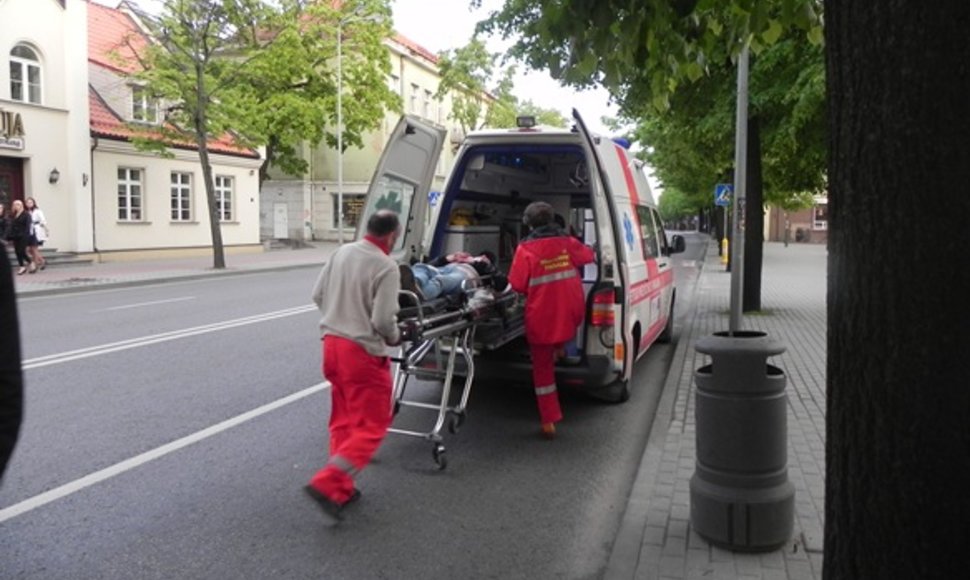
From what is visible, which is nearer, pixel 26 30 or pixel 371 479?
pixel 371 479

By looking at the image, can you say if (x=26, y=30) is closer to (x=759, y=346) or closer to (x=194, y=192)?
(x=194, y=192)

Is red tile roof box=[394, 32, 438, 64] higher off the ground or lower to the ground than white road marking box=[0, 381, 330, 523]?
higher

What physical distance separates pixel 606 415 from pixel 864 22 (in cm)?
519

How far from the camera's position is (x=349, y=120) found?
37875 mm

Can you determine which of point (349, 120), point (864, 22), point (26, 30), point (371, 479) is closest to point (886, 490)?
point (864, 22)

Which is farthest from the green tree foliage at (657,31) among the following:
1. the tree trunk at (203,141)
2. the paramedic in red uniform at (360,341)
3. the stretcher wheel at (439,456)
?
the tree trunk at (203,141)

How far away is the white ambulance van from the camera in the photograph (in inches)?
259

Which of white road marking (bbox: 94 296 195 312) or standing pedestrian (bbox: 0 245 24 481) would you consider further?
white road marking (bbox: 94 296 195 312)

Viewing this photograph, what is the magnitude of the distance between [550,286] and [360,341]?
1.89m

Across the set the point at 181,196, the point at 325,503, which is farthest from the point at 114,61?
the point at 325,503

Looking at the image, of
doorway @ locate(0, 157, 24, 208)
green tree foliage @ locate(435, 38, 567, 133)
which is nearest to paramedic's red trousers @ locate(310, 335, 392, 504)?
doorway @ locate(0, 157, 24, 208)

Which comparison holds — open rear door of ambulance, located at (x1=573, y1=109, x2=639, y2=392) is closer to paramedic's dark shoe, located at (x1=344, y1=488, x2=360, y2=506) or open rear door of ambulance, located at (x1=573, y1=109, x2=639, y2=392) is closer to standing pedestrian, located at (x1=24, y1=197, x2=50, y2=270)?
paramedic's dark shoe, located at (x1=344, y1=488, x2=360, y2=506)

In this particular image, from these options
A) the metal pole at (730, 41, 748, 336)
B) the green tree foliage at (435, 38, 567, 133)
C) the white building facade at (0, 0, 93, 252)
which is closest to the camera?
the metal pole at (730, 41, 748, 336)

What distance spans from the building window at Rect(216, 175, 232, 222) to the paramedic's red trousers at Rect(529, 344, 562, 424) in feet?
94.6
